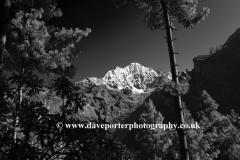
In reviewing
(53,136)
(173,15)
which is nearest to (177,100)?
(173,15)

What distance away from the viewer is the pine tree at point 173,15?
6.15 m

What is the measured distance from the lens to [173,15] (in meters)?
7.55

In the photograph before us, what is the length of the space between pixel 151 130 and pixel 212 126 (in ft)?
18.5

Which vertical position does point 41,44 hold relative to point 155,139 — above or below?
above

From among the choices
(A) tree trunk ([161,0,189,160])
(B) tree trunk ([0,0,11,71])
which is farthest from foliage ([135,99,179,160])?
(B) tree trunk ([0,0,11,71])

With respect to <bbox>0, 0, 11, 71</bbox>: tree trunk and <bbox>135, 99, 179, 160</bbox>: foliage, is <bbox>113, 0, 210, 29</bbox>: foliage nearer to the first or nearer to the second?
<bbox>0, 0, 11, 71</bbox>: tree trunk

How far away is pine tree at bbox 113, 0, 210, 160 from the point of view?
6.15 meters

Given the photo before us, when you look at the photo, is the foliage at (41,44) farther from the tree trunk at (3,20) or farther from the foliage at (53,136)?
the foliage at (53,136)

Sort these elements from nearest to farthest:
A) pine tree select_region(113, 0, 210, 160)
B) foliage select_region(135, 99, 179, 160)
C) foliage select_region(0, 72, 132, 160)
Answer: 1. foliage select_region(0, 72, 132, 160)
2. pine tree select_region(113, 0, 210, 160)
3. foliage select_region(135, 99, 179, 160)

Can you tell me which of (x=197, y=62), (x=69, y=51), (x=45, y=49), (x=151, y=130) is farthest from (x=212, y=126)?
(x=197, y=62)

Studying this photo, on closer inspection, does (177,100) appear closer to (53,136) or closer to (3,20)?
(53,136)

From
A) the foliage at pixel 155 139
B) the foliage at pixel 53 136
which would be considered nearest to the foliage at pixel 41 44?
the foliage at pixel 53 136

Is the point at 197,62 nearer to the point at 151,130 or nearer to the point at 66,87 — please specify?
the point at 151,130

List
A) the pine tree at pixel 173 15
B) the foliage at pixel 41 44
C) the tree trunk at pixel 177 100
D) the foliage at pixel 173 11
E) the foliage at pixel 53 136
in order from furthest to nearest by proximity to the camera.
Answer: the foliage at pixel 41 44, the foliage at pixel 173 11, the pine tree at pixel 173 15, the tree trunk at pixel 177 100, the foliage at pixel 53 136
